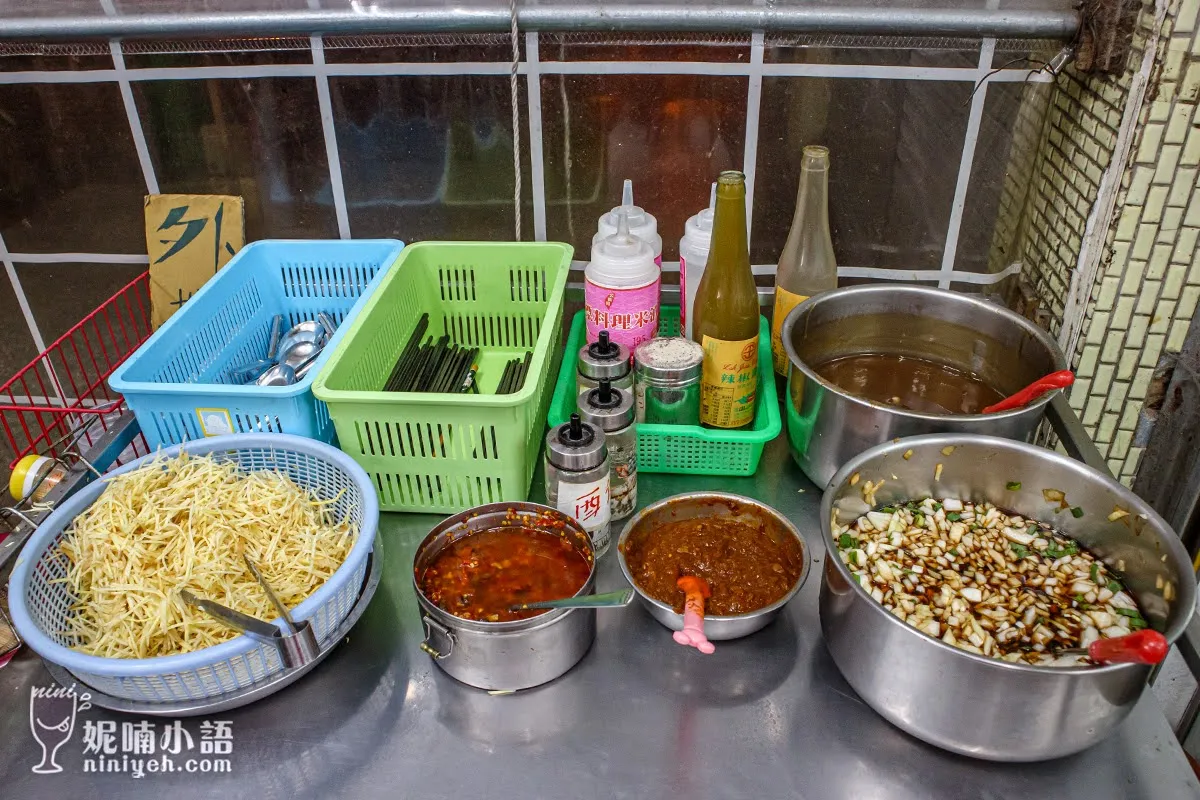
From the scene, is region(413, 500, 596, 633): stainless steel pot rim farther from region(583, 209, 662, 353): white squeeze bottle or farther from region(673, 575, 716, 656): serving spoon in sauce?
region(583, 209, 662, 353): white squeeze bottle

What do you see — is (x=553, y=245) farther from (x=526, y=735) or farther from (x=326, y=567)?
(x=526, y=735)

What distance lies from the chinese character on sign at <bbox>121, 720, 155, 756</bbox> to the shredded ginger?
100mm

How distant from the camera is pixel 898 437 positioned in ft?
4.12

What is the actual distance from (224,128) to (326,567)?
3.20ft

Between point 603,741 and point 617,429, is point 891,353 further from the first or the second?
point 603,741

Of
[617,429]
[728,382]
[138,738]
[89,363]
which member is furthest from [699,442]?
[89,363]

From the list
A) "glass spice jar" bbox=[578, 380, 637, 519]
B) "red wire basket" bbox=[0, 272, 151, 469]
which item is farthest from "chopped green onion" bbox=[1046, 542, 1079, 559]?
"red wire basket" bbox=[0, 272, 151, 469]

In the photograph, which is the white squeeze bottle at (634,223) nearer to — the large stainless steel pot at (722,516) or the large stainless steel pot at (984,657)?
the large stainless steel pot at (722,516)

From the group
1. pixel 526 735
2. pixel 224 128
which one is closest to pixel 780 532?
pixel 526 735

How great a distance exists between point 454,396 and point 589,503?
0.82 feet

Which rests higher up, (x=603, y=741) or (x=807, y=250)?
(x=807, y=250)

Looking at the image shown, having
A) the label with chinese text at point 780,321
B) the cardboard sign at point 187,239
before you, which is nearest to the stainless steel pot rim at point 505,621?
the label with chinese text at point 780,321

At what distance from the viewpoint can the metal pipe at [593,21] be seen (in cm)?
145

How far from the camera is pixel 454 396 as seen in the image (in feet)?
4.06
